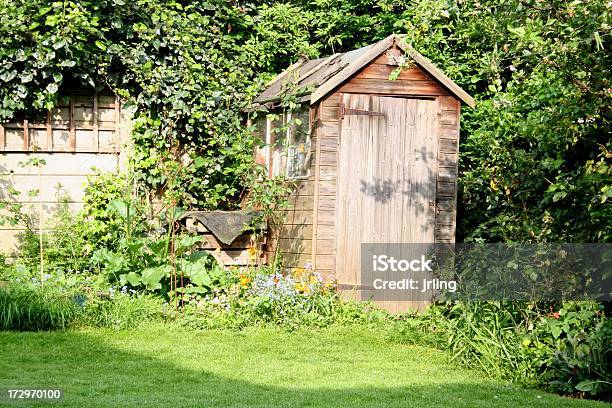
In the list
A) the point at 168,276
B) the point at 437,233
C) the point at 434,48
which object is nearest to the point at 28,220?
the point at 168,276

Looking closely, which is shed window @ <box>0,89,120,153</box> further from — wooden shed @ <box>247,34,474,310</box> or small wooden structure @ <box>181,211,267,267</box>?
wooden shed @ <box>247,34,474,310</box>

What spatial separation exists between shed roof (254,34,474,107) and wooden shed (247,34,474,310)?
1 cm

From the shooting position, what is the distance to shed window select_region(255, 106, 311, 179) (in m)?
10.5

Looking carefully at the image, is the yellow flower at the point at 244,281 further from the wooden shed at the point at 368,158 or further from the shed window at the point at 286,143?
the shed window at the point at 286,143

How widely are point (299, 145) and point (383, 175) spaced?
3.53 feet

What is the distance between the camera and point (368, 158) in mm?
10273

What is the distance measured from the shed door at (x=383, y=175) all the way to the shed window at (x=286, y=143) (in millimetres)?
523

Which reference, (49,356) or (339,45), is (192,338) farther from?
(339,45)

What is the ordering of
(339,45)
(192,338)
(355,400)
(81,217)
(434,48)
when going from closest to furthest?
(355,400)
(192,338)
(81,217)
(434,48)
(339,45)

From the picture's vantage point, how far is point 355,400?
637 centimetres

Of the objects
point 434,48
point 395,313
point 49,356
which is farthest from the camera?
point 434,48

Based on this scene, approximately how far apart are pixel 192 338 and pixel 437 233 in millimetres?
3422

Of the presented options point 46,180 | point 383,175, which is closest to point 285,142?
point 383,175

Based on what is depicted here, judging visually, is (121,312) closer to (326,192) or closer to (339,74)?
(326,192)
